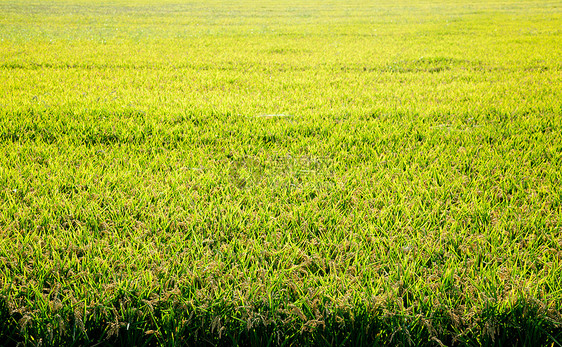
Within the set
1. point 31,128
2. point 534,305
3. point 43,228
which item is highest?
point 31,128

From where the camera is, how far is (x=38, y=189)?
2611 millimetres

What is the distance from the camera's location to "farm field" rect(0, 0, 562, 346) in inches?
61.8

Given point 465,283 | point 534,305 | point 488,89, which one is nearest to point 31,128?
point 465,283

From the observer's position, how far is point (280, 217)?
2.31 metres

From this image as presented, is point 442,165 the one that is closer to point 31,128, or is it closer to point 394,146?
point 394,146

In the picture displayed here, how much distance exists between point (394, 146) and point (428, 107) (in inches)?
61.2

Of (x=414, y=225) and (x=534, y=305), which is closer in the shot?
(x=534, y=305)

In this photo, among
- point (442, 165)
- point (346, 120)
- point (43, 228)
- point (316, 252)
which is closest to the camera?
point (316, 252)

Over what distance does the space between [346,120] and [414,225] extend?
7.19 feet

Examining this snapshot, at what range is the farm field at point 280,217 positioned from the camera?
1.57m

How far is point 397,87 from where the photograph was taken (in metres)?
5.97

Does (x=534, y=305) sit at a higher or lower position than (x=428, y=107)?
lower

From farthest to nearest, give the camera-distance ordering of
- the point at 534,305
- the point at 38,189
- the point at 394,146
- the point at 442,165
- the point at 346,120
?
the point at 346,120
the point at 394,146
the point at 442,165
the point at 38,189
the point at 534,305

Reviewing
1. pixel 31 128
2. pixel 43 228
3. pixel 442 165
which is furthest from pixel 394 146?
pixel 31 128
